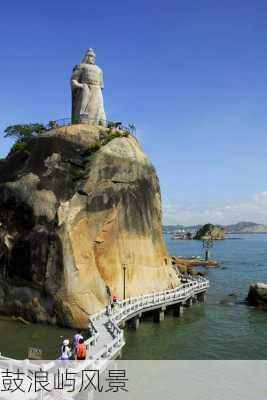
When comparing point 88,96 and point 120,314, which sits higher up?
point 88,96

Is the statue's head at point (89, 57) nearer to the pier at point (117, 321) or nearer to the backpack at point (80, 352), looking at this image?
the pier at point (117, 321)

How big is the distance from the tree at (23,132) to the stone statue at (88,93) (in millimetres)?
4114

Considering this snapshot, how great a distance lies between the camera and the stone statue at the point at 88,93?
148ft

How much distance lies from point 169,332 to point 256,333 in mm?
6775

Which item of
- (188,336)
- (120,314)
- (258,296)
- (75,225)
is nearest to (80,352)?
(120,314)

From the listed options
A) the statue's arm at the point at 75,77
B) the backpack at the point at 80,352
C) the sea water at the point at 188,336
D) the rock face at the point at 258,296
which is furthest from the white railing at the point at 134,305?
the statue's arm at the point at 75,77

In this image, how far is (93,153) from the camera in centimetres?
4022

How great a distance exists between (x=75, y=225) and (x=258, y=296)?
2105 centimetres

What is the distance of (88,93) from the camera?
45.8 metres

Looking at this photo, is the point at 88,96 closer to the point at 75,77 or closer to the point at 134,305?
the point at 75,77

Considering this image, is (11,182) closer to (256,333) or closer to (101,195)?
(101,195)

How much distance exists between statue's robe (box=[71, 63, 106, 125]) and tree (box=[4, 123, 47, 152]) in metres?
4.11

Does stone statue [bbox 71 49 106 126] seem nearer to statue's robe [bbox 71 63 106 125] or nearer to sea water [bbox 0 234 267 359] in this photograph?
statue's robe [bbox 71 63 106 125]

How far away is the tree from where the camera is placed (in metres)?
45.1
